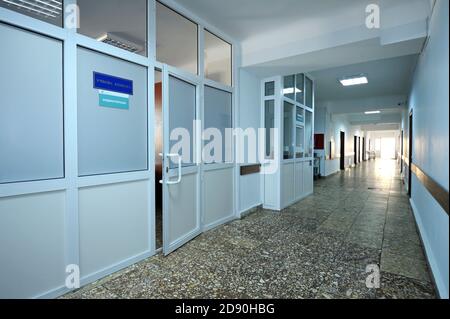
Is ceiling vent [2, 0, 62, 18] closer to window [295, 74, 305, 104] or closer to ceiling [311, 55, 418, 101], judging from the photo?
window [295, 74, 305, 104]

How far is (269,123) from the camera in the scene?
5094 mm

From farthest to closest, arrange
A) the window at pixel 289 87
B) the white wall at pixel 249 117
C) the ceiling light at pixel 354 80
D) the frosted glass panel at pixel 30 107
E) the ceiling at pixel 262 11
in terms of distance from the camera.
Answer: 1. the ceiling light at pixel 354 80
2. the window at pixel 289 87
3. the white wall at pixel 249 117
4. the ceiling at pixel 262 11
5. the frosted glass panel at pixel 30 107

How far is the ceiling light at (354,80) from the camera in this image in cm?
633

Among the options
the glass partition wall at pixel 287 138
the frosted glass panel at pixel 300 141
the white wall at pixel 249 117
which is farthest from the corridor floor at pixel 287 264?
the frosted glass panel at pixel 300 141

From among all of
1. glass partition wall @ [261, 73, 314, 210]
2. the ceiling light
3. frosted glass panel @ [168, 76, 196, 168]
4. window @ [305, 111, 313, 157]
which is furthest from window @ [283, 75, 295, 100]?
frosted glass panel @ [168, 76, 196, 168]

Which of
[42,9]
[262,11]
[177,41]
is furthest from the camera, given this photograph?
[177,41]

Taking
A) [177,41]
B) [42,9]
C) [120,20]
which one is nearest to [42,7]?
[42,9]

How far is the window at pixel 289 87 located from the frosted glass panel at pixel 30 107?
4.27 meters

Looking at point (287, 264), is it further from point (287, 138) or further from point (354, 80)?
point (354, 80)

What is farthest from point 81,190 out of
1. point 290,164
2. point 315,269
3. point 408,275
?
point 290,164

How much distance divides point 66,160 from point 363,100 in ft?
33.7

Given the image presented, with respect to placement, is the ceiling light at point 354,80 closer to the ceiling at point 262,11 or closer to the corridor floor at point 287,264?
the ceiling at point 262,11

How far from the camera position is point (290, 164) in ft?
18.0

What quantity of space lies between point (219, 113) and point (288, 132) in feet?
7.25
